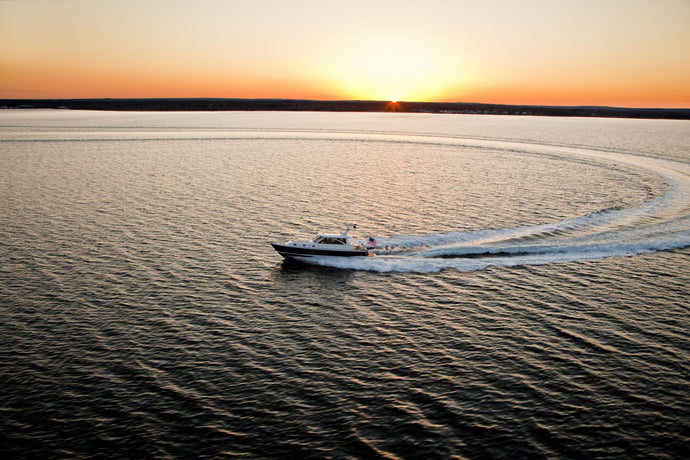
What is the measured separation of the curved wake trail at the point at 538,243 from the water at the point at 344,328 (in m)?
0.37

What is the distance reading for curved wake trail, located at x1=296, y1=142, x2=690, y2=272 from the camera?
2216 inches

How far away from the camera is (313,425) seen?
2908 cm

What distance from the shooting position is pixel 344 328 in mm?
40938

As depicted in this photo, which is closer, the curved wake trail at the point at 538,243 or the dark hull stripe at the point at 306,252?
the curved wake trail at the point at 538,243

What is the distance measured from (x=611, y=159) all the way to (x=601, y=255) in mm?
103753

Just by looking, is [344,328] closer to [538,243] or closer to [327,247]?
[327,247]

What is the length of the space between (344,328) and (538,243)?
32.9 m

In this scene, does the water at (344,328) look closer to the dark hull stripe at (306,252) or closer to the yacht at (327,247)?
the dark hull stripe at (306,252)

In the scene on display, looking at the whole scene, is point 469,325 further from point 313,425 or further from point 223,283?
point 223,283

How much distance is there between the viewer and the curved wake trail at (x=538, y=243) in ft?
185

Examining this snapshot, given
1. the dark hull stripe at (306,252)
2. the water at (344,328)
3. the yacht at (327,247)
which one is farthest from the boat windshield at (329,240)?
the water at (344,328)

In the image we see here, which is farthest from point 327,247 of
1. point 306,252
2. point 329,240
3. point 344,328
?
point 344,328

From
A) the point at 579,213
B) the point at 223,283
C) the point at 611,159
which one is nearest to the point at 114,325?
the point at 223,283

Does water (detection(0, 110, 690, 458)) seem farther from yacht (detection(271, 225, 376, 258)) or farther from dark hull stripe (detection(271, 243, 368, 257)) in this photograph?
yacht (detection(271, 225, 376, 258))
